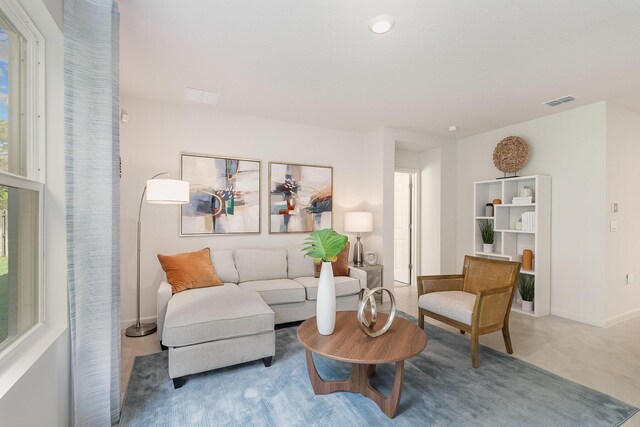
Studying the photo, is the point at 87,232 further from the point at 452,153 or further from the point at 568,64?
the point at 452,153

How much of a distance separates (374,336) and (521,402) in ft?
3.40

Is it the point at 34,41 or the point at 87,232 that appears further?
the point at 87,232

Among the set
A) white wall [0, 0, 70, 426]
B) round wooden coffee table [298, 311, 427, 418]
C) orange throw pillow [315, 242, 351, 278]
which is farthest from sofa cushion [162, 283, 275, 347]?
orange throw pillow [315, 242, 351, 278]

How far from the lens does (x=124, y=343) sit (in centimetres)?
285

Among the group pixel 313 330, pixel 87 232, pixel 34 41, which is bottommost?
pixel 313 330

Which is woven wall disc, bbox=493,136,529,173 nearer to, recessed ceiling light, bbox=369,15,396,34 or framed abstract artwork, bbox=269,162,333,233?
framed abstract artwork, bbox=269,162,333,233

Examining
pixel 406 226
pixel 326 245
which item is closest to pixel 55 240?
pixel 326 245

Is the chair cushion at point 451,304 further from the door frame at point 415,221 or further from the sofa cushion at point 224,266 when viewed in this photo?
the door frame at point 415,221

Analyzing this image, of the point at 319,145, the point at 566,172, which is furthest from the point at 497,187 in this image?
the point at 319,145

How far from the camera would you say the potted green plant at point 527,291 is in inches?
152

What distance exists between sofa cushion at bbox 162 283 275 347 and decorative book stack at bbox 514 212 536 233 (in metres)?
3.39

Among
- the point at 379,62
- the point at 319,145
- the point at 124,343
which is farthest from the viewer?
the point at 319,145

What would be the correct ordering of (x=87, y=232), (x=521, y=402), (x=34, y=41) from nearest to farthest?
(x=34, y=41) → (x=87, y=232) → (x=521, y=402)

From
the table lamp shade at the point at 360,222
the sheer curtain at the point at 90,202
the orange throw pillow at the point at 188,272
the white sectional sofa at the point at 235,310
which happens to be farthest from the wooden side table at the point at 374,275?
the sheer curtain at the point at 90,202
